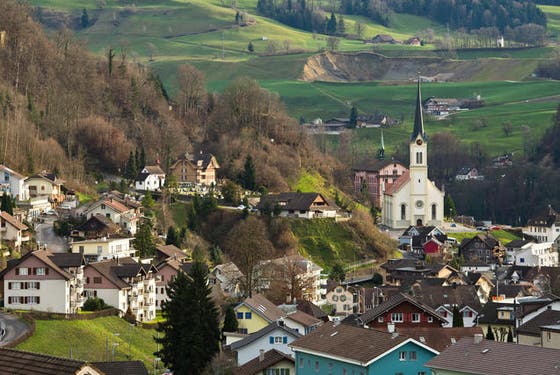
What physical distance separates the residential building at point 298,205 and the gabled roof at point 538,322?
152 ft

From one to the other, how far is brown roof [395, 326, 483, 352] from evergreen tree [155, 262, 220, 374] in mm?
6004

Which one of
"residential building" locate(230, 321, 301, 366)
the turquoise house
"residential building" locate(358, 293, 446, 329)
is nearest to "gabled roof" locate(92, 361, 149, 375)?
the turquoise house

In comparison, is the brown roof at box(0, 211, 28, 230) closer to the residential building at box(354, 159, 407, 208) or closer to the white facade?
the white facade

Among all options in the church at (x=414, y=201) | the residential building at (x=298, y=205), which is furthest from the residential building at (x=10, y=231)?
the church at (x=414, y=201)

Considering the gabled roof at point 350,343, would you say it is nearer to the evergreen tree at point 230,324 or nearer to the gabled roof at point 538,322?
the gabled roof at point 538,322

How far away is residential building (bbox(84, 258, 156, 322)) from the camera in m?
75.4

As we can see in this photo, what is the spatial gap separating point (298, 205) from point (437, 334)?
53.6 meters

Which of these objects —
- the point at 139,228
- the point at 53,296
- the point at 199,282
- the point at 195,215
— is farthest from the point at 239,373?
the point at 195,215

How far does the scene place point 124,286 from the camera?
75500 millimetres

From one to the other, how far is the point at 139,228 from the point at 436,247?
27.7m

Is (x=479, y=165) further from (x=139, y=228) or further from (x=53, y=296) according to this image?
(x=53, y=296)

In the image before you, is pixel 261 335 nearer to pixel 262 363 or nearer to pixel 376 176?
pixel 262 363

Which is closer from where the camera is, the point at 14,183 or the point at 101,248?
the point at 101,248

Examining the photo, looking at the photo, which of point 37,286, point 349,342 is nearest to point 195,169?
point 37,286
